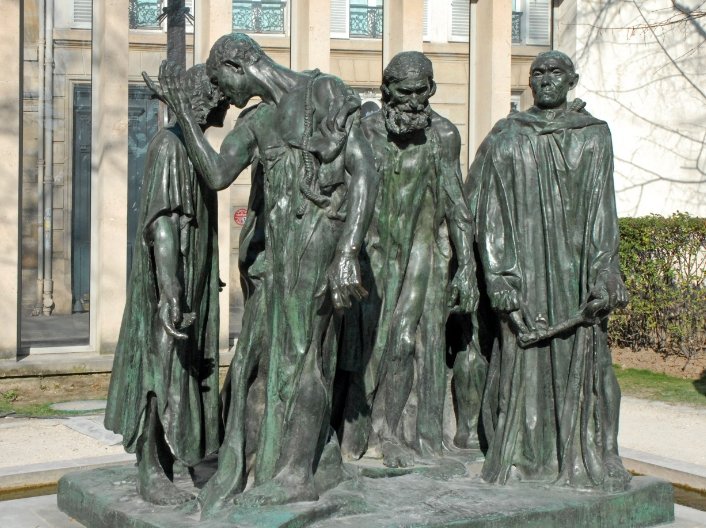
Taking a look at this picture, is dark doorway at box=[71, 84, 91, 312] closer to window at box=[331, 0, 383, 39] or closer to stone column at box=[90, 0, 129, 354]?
stone column at box=[90, 0, 129, 354]

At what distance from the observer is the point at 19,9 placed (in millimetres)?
12312

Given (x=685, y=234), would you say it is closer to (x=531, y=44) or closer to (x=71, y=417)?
(x=531, y=44)

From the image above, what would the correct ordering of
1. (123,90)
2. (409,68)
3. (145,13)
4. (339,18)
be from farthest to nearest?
(339,18)
(145,13)
(123,90)
(409,68)

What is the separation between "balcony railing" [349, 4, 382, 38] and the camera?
15.2 m

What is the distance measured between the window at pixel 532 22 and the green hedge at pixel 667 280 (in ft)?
8.93

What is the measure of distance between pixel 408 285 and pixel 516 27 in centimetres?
969

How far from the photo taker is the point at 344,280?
573 cm

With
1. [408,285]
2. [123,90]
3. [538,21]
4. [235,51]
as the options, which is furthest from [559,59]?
[538,21]

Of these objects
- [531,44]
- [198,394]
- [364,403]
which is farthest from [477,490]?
[531,44]

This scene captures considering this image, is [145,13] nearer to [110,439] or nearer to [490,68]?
[490,68]

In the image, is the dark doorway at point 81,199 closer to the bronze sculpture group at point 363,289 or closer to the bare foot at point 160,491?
the bronze sculpture group at point 363,289

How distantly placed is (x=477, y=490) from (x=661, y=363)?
895 cm

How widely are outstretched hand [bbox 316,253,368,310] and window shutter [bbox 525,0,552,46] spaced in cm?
1100

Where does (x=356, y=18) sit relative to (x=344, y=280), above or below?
above
